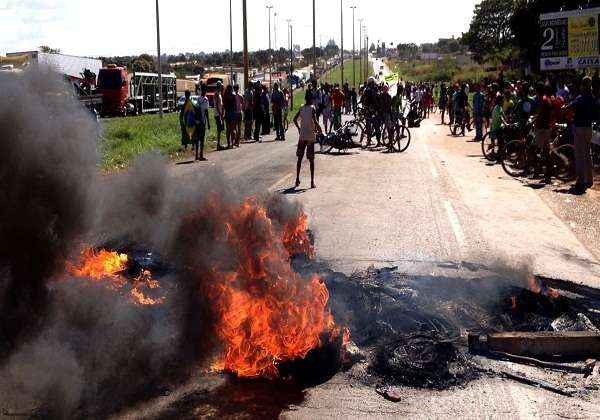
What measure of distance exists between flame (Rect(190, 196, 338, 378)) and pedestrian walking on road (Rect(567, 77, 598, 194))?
1062 centimetres

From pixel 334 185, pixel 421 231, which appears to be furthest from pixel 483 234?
pixel 334 185

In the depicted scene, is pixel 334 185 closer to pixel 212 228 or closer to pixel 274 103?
pixel 212 228

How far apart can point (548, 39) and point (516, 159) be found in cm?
790

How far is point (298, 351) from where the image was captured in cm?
514

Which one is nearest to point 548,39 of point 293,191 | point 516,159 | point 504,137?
point 504,137

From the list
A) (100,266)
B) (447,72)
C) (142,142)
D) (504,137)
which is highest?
(447,72)

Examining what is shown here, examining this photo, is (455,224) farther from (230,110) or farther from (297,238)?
(230,110)

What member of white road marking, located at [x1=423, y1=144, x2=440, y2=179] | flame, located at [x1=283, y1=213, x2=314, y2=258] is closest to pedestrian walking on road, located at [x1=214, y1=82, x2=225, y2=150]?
white road marking, located at [x1=423, y1=144, x2=440, y2=179]

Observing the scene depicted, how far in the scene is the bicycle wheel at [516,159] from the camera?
17156 millimetres

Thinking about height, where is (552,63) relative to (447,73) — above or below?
below

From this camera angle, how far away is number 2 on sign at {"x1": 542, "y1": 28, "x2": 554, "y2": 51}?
77.1 feet

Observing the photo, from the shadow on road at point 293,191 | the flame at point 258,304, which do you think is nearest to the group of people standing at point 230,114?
the shadow on road at point 293,191

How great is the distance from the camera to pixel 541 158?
55.1 ft

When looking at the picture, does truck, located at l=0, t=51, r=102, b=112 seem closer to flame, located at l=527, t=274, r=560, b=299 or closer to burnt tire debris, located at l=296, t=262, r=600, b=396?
burnt tire debris, located at l=296, t=262, r=600, b=396
